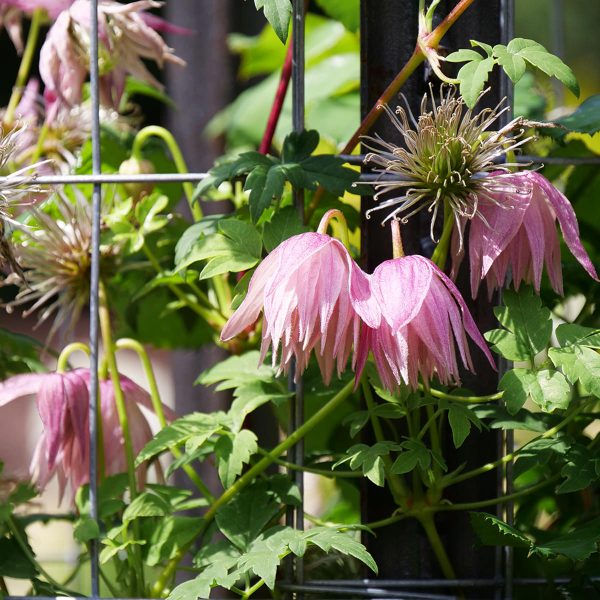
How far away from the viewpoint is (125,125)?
47.4 inches

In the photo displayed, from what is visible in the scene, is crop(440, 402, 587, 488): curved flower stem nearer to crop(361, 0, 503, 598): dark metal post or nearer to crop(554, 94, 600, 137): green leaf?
crop(361, 0, 503, 598): dark metal post

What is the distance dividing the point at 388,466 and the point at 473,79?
0.96ft

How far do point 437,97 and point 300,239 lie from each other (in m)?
0.23

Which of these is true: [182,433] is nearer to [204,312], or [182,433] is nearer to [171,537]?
[171,537]

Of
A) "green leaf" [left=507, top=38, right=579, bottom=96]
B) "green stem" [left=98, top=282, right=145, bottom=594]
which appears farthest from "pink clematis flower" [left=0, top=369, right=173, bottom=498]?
"green leaf" [left=507, top=38, right=579, bottom=96]

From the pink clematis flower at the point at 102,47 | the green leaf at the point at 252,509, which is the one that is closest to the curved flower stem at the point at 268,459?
the green leaf at the point at 252,509

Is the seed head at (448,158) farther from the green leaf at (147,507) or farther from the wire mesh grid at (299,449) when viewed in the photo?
the green leaf at (147,507)

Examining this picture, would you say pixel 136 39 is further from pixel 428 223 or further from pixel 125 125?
pixel 428 223

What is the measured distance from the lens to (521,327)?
75cm

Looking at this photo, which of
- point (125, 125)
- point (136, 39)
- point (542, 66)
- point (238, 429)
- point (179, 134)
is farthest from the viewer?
point (179, 134)

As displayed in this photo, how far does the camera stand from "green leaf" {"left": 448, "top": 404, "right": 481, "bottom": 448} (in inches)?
27.8

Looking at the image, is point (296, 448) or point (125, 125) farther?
point (125, 125)

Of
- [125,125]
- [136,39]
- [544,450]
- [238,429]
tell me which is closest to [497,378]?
[544,450]

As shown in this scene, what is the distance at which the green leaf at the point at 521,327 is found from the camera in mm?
740
